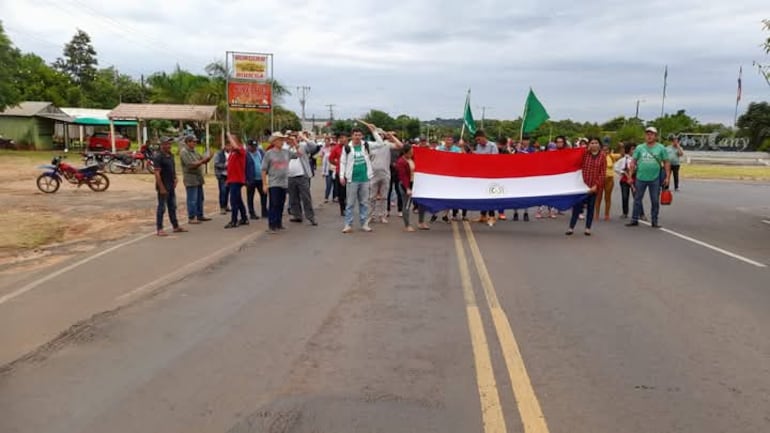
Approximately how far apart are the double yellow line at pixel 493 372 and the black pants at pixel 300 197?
597 cm

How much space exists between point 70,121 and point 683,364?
1930 inches

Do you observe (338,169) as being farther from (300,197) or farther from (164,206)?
(164,206)

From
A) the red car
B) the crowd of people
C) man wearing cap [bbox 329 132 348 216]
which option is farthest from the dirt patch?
the red car

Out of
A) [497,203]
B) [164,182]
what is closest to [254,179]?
[164,182]

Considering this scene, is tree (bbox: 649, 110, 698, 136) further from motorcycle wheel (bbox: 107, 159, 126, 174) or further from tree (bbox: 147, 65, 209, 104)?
motorcycle wheel (bbox: 107, 159, 126, 174)

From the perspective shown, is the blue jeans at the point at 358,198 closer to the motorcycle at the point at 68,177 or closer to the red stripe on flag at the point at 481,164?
the red stripe on flag at the point at 481,164

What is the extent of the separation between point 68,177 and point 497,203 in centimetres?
1453

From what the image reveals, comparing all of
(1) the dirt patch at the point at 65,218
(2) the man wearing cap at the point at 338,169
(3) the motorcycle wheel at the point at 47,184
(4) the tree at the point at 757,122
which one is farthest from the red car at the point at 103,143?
(4) the tree at the point at 757,122

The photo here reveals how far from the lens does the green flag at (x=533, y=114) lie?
568 inches

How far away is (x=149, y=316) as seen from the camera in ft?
20.0

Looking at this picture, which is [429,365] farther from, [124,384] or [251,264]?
[251,264]

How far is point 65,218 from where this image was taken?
45.7ft

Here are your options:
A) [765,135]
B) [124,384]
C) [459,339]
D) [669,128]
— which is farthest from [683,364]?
[669,128]

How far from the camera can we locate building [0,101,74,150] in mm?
45062
